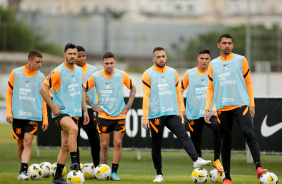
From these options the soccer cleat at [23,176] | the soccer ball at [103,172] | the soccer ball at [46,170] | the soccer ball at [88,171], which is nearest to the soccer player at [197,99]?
the soccer ball at [103,172]

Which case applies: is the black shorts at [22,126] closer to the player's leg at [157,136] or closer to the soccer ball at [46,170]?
the soccer ball at [46,170]

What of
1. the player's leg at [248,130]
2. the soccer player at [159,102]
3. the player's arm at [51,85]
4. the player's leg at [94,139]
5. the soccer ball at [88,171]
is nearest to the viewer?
the player's leg at [248,130]

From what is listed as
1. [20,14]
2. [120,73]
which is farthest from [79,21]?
[120,73]

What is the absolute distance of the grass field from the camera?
11.9 metres

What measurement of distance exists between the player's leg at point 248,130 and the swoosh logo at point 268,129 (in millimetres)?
5182

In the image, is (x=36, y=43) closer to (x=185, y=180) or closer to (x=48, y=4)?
(x=185, y=180)

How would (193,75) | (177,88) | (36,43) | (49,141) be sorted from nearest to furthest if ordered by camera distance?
(177,88)
(193,75)
(49,141)
(36,43)

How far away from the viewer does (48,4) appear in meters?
127

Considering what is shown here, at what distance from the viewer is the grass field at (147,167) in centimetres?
1195

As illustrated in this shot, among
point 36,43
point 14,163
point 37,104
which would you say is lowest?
point 14,163

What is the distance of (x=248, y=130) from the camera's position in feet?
33.1

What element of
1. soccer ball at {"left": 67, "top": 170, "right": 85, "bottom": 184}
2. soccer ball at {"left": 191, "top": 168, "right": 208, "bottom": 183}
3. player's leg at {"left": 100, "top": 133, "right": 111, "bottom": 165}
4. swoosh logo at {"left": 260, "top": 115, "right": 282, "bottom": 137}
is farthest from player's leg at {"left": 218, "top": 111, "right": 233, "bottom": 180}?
swoosh logo at {"left": 260, "top": 115, "right": 282, "bottom": 137}

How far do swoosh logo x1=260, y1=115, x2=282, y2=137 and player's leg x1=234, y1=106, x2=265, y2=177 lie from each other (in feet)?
17.0

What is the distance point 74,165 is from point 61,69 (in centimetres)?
167
